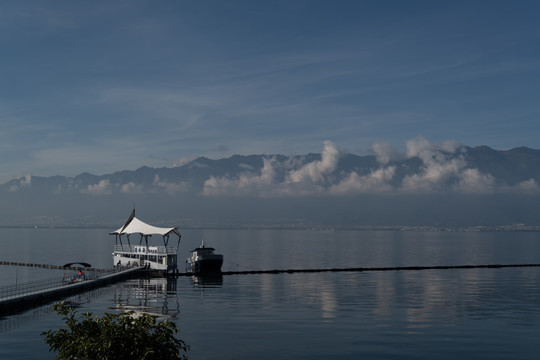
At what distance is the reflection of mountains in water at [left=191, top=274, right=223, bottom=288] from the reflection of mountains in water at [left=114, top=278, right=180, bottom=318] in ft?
14.2

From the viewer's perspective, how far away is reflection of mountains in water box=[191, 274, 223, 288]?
94.4 meters

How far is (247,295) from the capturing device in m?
80.1

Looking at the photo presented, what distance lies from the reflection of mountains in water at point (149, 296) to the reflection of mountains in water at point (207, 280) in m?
4.34

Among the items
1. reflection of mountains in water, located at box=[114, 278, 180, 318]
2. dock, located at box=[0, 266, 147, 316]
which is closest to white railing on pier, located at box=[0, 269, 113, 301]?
dock, located at box=[0, 266, 147, 316]

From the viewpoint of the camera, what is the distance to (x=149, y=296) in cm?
7550

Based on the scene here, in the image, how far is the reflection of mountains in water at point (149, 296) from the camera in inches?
2444

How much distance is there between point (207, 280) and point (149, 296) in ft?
94.1

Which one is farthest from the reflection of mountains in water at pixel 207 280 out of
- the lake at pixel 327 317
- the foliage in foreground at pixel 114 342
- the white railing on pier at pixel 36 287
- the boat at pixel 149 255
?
the foliage in foreground at pixel 114 342

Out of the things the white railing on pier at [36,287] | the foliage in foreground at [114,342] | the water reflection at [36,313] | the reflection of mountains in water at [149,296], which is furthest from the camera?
the white railing on pier at [36,287]

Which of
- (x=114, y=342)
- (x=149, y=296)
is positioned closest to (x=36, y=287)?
(x=149, y=296)

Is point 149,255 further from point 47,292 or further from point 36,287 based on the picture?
point 47,292

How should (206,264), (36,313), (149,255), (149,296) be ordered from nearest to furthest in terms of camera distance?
(36,313) < (149,296) < (149,255) < (206,264)

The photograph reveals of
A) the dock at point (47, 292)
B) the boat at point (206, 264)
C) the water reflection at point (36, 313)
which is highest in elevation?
the boat at point (206, 264)

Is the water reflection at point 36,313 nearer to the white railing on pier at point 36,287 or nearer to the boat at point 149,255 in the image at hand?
the white railing on pier at point 36,287
